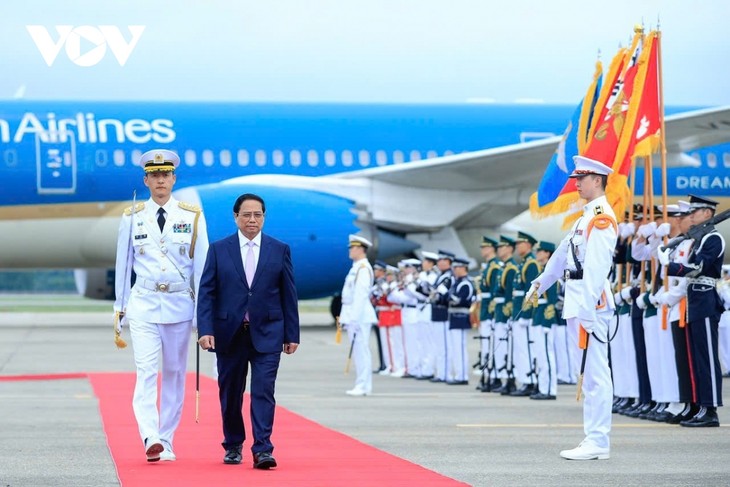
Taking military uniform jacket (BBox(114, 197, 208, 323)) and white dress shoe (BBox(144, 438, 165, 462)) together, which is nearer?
white dress shoe (BBox(144, 438, 165, 462))

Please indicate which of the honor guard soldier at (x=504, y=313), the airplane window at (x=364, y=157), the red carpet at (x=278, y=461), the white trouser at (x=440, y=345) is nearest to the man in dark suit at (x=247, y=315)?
the red carpet at (x=278, y=461)

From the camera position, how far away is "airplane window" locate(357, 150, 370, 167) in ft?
75.7

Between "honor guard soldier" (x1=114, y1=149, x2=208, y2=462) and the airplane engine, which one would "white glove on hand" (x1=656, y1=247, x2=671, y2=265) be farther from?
the airplane engine

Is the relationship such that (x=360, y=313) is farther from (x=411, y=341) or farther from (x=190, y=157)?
(x=190, y=157)

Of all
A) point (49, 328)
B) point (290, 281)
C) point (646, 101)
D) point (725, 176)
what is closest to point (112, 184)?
point (49, 328)

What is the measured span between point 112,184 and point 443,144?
540cm

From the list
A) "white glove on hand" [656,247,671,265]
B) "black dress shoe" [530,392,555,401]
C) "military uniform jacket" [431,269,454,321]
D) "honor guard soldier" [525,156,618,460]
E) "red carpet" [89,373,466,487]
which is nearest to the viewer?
"red carpet" [89,373,466,487]

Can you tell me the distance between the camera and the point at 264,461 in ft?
24.8

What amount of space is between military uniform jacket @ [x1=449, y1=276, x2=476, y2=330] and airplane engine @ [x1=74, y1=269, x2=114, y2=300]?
11.1 metres

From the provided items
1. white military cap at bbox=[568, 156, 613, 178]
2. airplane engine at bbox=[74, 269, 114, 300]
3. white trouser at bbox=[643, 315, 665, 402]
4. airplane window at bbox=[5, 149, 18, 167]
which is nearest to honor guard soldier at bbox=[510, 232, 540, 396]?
white trouser at bbox=[643, 315, 665, 402]

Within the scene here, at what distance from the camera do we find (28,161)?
21312 millimetres

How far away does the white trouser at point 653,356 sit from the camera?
34.7ft

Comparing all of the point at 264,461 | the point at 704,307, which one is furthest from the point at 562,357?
the point at 264,461

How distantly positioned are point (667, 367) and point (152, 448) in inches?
171
